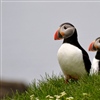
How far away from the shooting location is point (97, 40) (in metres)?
8.27

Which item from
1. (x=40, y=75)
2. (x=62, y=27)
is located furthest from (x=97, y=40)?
(x=40, y=75)

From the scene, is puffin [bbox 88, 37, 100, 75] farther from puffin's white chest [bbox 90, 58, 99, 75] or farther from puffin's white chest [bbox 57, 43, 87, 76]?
puffin's white chest [bbox 57, 43, 87, 76]

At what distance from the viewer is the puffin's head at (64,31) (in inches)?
312

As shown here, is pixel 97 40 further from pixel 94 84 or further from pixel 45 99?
pixel 45 99

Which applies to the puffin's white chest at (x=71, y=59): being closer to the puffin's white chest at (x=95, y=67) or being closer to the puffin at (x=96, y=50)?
the puffin's white chest at (x=95, y=67)

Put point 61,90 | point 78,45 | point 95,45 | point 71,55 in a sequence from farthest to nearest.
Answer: point 95,45 < point 78,45 < point 71,55 < point 61,90

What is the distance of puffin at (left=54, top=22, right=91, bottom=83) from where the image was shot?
7590 millimetres

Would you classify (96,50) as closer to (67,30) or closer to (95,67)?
(95,67)

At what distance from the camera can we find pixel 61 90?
23.7 ft

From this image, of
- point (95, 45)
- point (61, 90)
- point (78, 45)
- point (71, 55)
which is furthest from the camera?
point (95, 45)

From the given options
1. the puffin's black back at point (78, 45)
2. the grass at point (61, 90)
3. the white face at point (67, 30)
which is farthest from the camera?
the white face at point (67, 30)

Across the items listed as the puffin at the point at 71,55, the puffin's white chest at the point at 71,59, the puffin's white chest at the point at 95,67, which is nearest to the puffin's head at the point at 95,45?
the puffin's white chest at the point at 95,67

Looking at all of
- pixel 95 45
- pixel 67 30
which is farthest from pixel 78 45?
pixel 95 45

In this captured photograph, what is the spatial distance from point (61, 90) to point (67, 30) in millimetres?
1205
